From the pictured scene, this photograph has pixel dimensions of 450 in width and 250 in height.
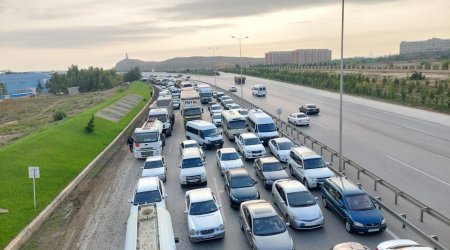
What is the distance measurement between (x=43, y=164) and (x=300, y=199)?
17293 mm

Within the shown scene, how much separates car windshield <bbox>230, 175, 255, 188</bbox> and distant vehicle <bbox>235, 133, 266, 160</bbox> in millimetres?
6683

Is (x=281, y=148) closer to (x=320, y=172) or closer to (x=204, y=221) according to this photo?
(x=320, y=172)

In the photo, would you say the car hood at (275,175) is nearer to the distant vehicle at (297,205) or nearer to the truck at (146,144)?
the distant vehicle at (297,205)

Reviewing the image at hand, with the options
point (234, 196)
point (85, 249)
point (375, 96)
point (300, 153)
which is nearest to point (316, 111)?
point (375, 96)

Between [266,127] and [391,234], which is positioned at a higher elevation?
[266,127]

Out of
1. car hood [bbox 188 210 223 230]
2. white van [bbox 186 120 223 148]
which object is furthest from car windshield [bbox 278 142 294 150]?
car hood [bbox 188 210 223 230]

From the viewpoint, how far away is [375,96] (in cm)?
5841

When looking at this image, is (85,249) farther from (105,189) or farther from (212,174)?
(212,174)

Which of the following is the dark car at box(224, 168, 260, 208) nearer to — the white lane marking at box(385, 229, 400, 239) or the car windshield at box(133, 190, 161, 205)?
the car windshield at box(133, 190, 161, 205)

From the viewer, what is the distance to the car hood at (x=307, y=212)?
618 inches

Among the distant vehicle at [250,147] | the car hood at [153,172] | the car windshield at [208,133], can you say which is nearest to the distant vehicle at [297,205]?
the car hood at [153,172]

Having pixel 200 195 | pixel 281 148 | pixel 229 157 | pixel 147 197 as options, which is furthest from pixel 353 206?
pixel 281 148

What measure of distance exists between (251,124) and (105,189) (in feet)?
49.1

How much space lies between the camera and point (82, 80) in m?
123
